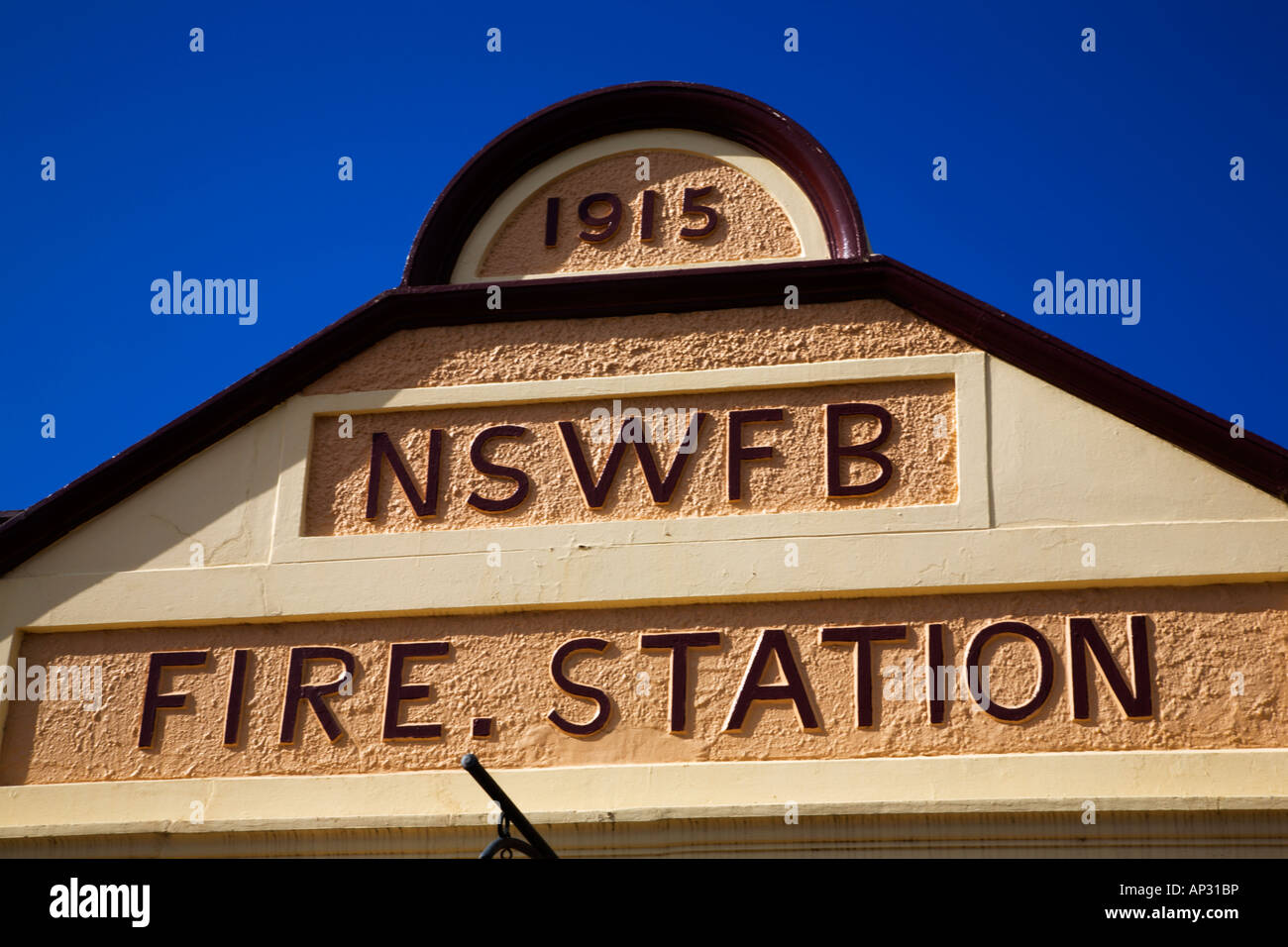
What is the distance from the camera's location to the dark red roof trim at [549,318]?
832 cm

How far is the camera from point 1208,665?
24.7 ft

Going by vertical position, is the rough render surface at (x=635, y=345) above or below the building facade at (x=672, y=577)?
above

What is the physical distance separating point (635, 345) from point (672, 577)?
1.49 m

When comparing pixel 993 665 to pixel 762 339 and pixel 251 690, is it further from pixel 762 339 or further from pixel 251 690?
pixel 251 690

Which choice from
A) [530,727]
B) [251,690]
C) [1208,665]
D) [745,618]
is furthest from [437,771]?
[1208,665]

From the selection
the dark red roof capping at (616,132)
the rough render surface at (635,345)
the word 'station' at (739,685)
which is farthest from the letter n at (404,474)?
the dark red roof capping at (616,132)

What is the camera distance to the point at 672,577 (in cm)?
810

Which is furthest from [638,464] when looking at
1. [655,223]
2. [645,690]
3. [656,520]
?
[655,223]

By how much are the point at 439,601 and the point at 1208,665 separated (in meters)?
3.93

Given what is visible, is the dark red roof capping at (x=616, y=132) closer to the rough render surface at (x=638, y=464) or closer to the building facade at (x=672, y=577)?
the building facade at (x=672, y=577)

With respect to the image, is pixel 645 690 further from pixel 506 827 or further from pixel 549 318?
pixel 549 318

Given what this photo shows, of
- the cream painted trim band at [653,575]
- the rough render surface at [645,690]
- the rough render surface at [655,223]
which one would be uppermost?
the rough render surface at [655,223]

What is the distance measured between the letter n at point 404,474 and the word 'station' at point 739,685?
0.82 meters

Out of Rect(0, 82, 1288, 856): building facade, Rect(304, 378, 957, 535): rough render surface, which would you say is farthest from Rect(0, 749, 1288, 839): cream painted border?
Rect(304, 378, 957, 535): rough render surface
